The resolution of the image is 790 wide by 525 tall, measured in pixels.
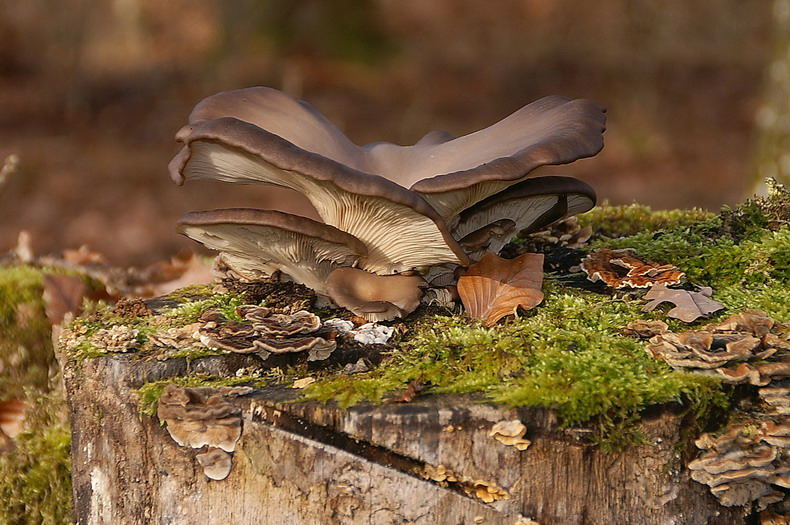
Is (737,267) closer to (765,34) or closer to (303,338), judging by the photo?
(303,338)

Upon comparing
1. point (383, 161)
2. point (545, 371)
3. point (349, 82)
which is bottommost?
point (545, 371)

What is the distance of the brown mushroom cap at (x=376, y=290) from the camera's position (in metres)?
2.74

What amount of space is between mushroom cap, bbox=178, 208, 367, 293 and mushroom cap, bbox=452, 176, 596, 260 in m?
0.47

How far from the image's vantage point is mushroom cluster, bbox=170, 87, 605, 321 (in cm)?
230

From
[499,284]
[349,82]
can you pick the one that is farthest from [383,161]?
[349,82]

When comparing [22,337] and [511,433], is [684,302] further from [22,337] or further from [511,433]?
[22,337]

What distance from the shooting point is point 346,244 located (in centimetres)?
259

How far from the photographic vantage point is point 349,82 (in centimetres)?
1891

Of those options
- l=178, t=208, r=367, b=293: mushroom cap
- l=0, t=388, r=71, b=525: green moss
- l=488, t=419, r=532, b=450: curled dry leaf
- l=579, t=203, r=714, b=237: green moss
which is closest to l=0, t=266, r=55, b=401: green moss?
l=0, t=388, r=71, b=525: green moss

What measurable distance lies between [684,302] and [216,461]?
1.87 meters

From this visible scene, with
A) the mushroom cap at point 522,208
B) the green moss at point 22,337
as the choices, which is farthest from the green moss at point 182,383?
the green moss at point 22,337

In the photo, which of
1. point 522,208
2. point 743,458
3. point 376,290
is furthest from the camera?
point 522,208

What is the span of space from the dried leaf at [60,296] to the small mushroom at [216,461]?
87.9 inches

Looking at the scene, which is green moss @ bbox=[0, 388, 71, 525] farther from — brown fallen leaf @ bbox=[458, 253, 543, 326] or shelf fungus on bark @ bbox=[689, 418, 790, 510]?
shelf fungus on bark @ bbox=[689, 418, 790, 510]
